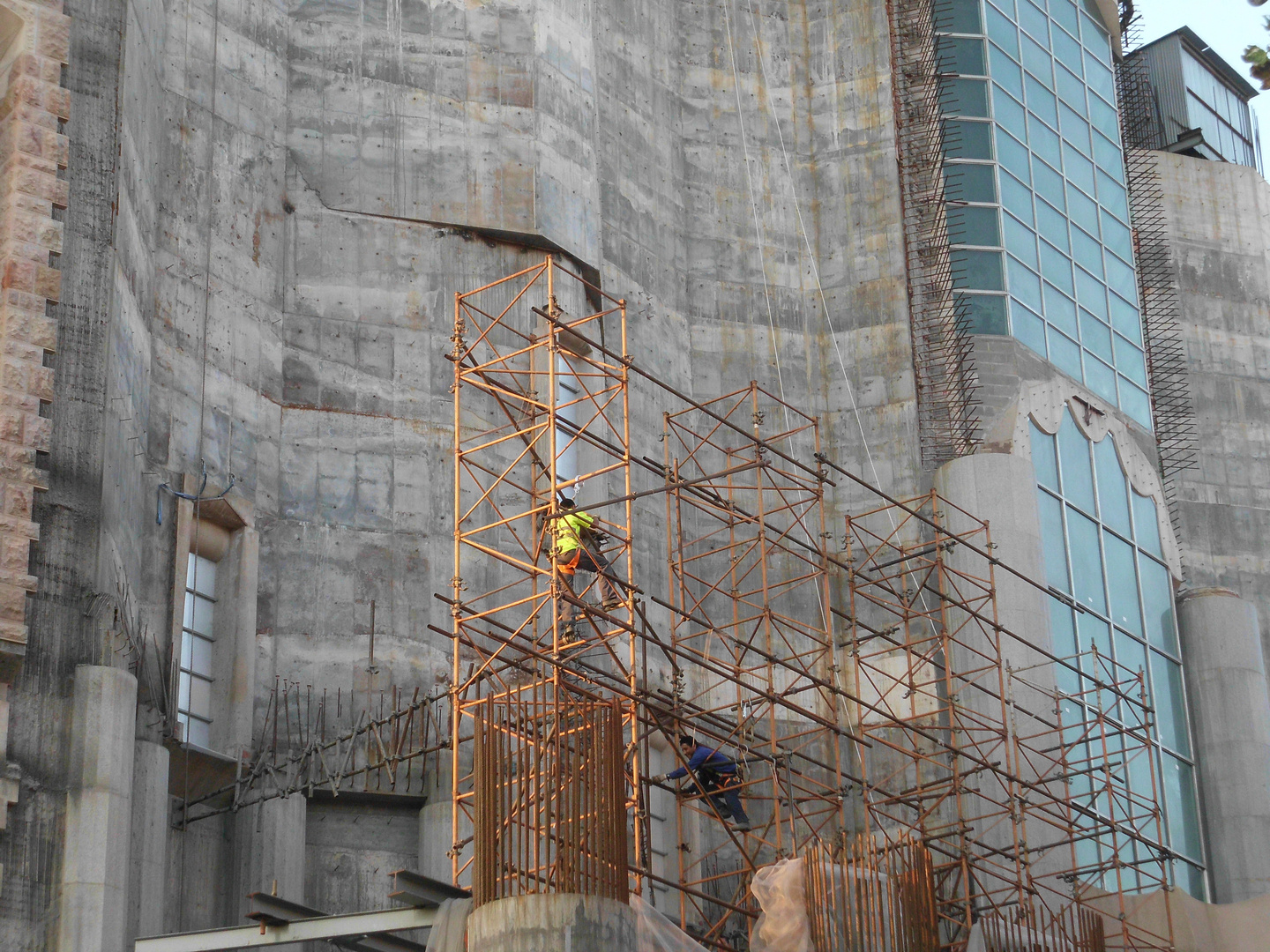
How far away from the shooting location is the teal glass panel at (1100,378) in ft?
142

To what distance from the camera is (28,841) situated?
2434 cm

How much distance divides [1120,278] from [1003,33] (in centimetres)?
616

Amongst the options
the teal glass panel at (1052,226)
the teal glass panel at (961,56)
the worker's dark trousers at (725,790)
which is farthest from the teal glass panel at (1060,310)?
the worker's dark trousers at (725,790)

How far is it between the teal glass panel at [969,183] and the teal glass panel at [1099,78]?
5987mm

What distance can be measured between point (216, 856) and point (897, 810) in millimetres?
13173

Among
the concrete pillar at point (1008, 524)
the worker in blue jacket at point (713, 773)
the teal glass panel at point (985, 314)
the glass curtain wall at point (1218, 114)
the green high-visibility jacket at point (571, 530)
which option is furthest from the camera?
the glass curtain wall at point (1218, 114)

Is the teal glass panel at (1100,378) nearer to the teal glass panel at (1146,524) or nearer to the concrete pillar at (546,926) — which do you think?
the teal glass panel at (1146,524)

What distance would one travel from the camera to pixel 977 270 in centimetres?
4169

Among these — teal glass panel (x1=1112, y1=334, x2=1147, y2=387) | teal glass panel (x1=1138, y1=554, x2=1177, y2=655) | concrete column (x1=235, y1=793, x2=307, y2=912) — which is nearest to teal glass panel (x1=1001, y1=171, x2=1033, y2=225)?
teal glass panel (x1=1112, y1=334, x2=1147, y2=387)

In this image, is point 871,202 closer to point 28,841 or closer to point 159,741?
point 159,741

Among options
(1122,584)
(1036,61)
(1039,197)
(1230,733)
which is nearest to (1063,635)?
(1122,584)

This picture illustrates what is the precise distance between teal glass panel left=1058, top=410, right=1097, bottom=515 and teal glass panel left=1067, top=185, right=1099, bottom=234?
17.4 feet

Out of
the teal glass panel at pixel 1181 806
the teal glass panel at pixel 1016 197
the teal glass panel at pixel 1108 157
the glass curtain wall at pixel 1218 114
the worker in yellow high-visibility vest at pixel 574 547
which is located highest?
the glass curtain wall at pixel 1218 114

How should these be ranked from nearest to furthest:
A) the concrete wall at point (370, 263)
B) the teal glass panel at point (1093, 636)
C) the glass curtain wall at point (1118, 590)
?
the concrete wall at point (370, 263) → the teal glass panel at point (1093, 636) → the glass curtain wall at point (1118, 590)
